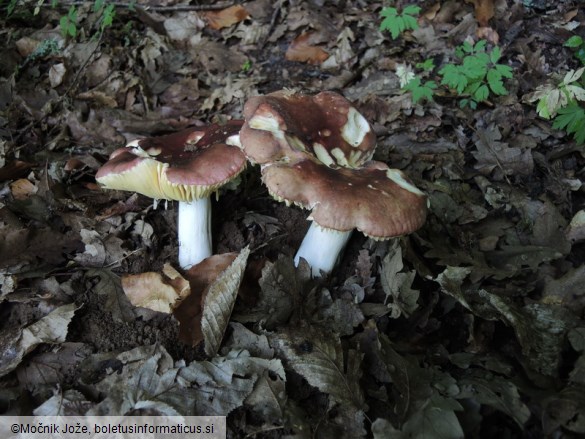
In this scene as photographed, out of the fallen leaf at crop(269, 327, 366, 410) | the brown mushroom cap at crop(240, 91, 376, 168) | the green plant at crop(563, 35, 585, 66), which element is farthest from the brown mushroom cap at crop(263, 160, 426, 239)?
the green plant at crop(563, 35, 585, 66)

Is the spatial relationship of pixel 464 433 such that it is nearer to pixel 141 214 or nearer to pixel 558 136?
pixel 141 214

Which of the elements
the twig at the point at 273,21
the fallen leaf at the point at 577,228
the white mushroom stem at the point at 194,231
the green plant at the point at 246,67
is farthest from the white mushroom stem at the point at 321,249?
the twig at the point at 273,21

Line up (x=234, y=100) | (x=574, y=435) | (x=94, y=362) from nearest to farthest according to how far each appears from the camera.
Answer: (x=574, y=435) → (x=94, y=362) → (x=234, y=100)

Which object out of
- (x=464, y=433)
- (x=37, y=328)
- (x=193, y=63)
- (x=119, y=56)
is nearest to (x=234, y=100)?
(x=193, y=63)

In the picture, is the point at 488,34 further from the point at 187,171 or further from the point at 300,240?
the point at 187,171

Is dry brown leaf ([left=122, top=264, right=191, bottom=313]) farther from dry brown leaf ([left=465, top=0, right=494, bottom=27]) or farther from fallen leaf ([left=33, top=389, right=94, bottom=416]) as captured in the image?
dry brown leaf ([left=465, top=0, right=494, bottom=27])

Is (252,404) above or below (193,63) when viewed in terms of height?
below
